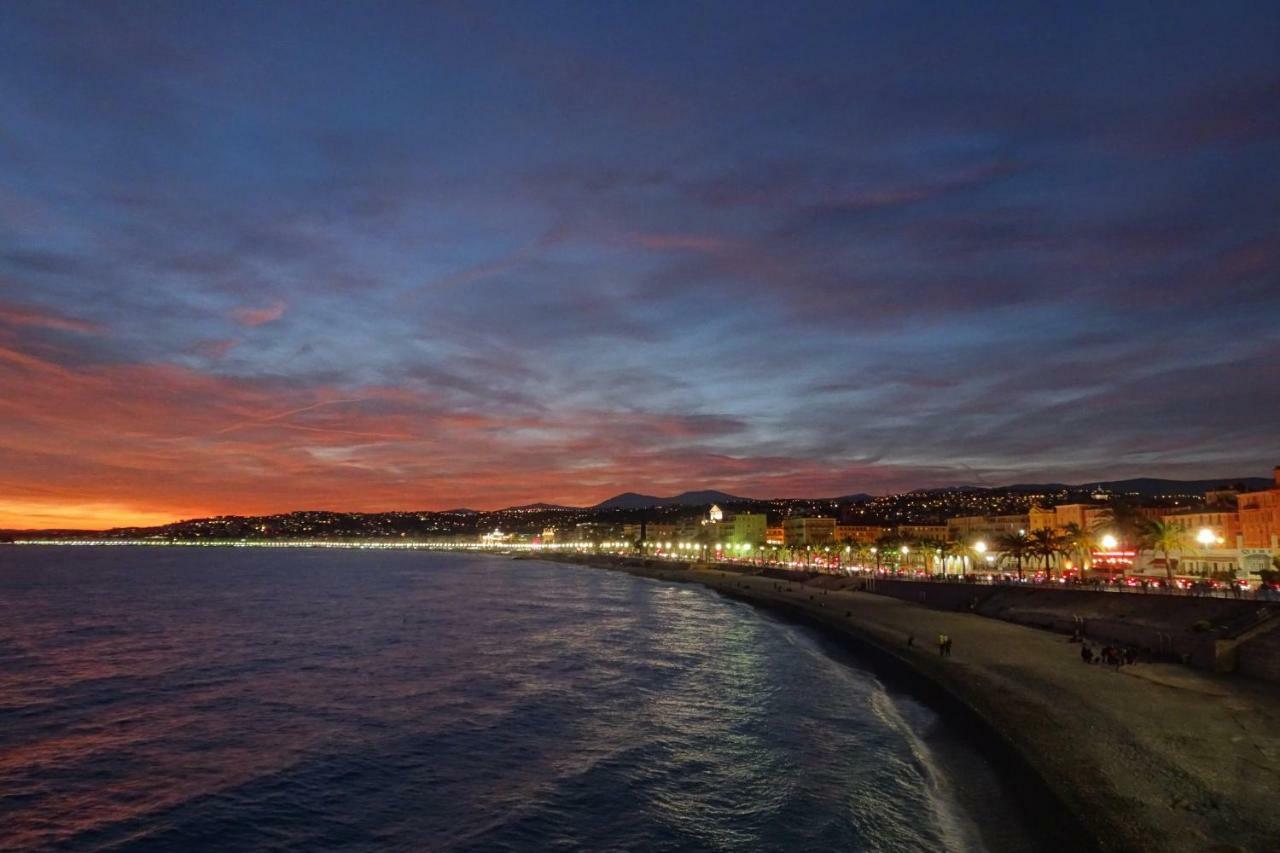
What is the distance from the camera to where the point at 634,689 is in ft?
148

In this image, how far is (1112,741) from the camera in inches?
1122

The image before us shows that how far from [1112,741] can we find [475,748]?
24265mm

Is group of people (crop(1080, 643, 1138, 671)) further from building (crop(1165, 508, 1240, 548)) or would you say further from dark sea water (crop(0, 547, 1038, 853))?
building (crop(1165, 508, 1240, 548))

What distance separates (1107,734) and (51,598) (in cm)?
12797

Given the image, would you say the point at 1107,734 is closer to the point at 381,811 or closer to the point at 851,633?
the point at 381,811

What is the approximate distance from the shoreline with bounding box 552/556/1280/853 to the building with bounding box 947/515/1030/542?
9364cm

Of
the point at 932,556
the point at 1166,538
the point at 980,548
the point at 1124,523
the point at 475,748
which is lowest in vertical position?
the point at 475,748

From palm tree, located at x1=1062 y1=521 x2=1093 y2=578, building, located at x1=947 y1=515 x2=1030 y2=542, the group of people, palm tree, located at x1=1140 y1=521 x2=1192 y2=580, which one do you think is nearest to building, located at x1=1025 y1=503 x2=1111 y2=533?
building, located at x1=947 y1=515 x2=1030 y2=542

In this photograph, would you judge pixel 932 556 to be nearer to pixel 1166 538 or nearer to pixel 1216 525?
pixel 1216 525

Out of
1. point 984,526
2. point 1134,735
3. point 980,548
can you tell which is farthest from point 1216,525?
point 984,526

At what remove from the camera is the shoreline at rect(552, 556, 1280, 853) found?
21.0 m

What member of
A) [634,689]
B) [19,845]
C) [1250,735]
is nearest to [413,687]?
[634,689]

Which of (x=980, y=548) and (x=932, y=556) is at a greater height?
(x=980, y=548)

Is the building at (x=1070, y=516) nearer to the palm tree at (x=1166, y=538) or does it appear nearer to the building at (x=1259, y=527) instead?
the building at (x=1259, y=527)
